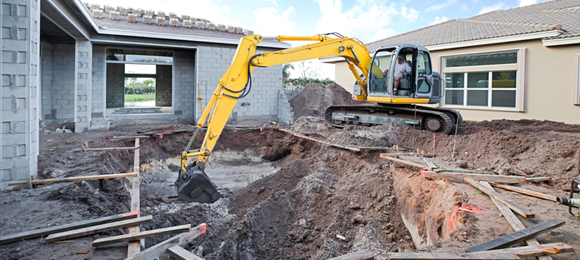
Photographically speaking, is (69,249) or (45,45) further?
(45,45)

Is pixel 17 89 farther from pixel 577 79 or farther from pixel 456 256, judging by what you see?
pixel 577 79

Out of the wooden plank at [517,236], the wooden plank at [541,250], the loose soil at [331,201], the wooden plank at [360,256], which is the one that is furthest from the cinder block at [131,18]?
the wooden plank at [541,250]

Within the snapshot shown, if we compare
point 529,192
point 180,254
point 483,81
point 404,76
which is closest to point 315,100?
point 483,81

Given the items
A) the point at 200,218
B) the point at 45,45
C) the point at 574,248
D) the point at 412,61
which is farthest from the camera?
the point at 45,45

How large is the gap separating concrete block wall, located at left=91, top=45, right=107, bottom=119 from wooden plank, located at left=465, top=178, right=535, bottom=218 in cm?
1344

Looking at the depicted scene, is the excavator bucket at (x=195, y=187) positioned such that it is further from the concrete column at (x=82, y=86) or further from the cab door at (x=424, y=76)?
the concrete column at (x=82, y=86)

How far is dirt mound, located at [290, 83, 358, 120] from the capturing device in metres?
15.4

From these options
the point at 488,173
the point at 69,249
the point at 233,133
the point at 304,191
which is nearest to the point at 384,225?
the point at 304,191

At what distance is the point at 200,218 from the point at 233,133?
619 cm

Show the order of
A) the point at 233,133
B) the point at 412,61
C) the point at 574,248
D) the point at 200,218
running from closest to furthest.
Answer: the point at 574,248, the point at 200,218, the point at 412,61, the point at 233,133

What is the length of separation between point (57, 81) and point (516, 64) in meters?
17.1

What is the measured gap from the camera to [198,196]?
626 cm

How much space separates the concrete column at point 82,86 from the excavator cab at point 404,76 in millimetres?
9623

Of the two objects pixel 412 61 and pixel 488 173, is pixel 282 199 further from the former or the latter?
pixel 412 61
